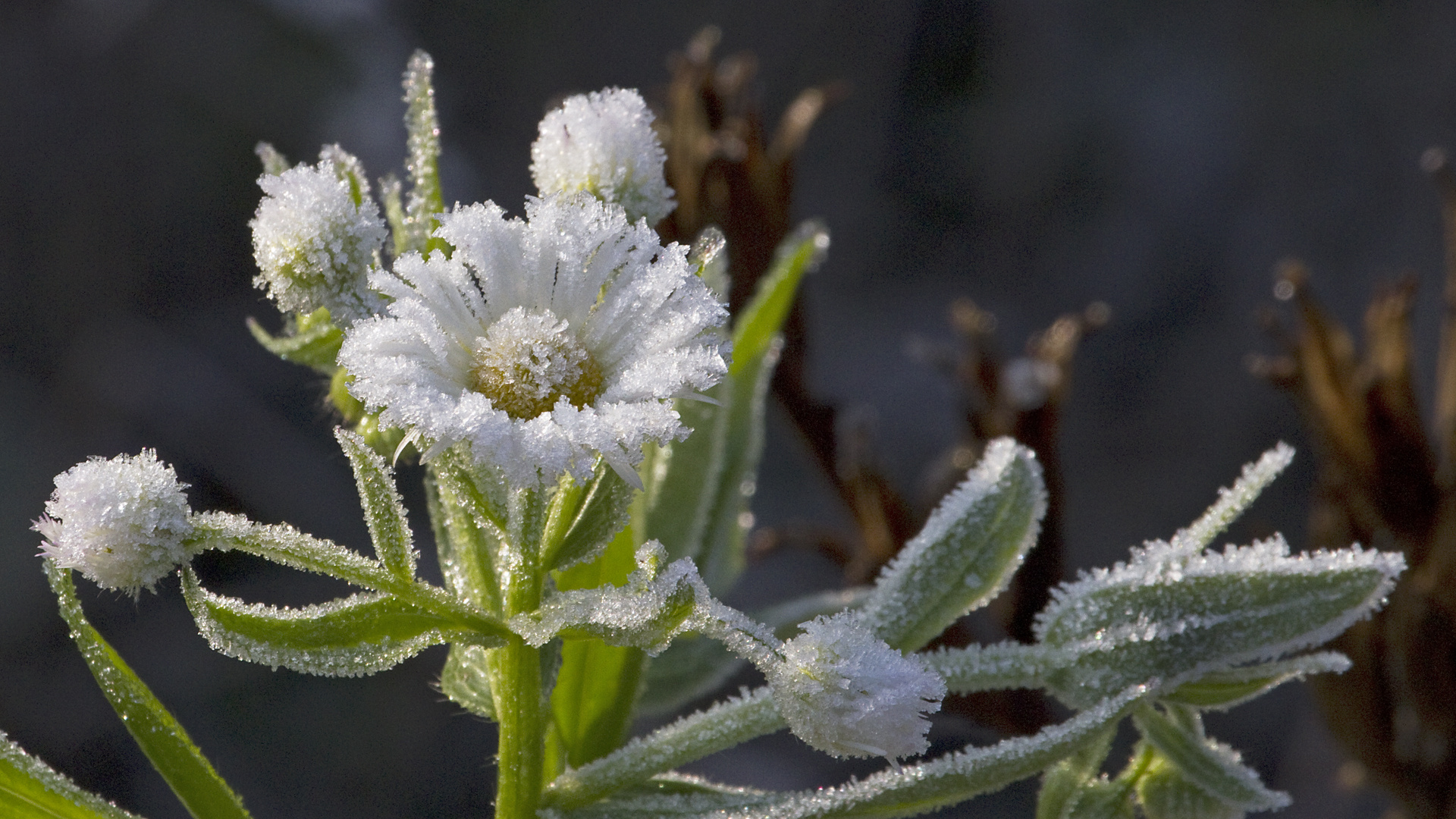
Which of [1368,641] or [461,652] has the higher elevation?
[1368,641]

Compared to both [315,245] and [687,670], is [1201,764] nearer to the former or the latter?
[687,670]

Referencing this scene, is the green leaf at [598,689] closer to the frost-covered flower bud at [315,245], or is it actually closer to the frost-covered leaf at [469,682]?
the frost-covered leaf at [469,682]

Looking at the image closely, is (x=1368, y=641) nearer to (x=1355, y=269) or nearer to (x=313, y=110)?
(x=1355, y=269)

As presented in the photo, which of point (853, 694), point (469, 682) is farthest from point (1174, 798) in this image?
point (469, 682)

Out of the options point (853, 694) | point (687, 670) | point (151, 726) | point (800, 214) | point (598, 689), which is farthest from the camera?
point (800, 214)

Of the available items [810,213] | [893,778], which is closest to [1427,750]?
[893,778]
